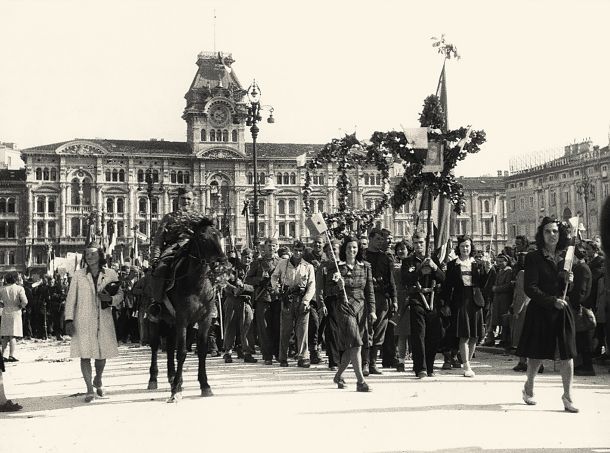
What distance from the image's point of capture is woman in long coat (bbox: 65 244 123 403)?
9523 millimetres

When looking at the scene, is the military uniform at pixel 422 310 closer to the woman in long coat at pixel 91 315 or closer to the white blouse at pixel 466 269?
the white blouse at pixel 466 269

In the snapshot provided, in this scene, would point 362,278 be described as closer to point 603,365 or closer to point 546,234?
point 546,234

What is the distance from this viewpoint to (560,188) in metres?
79.2

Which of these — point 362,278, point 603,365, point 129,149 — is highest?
point 129,149

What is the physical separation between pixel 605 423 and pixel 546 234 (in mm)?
2059

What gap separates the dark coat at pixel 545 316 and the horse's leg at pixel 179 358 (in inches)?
146

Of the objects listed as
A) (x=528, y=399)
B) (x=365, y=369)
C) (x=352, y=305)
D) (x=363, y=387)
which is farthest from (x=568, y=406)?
(x=365, y=369)

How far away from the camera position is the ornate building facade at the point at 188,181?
89.1 m

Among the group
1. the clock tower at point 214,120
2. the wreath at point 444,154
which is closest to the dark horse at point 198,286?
the wreath at point 444,154

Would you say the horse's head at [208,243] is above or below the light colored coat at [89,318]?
above

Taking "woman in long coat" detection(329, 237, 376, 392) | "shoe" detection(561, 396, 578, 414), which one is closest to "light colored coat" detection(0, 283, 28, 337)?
"woman in long coat" detection(329, 237, 376, 392)

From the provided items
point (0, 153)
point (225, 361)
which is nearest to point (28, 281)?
point (225, 361)

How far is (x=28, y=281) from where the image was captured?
89.4 ft

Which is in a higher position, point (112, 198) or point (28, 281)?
point (112, 198)
